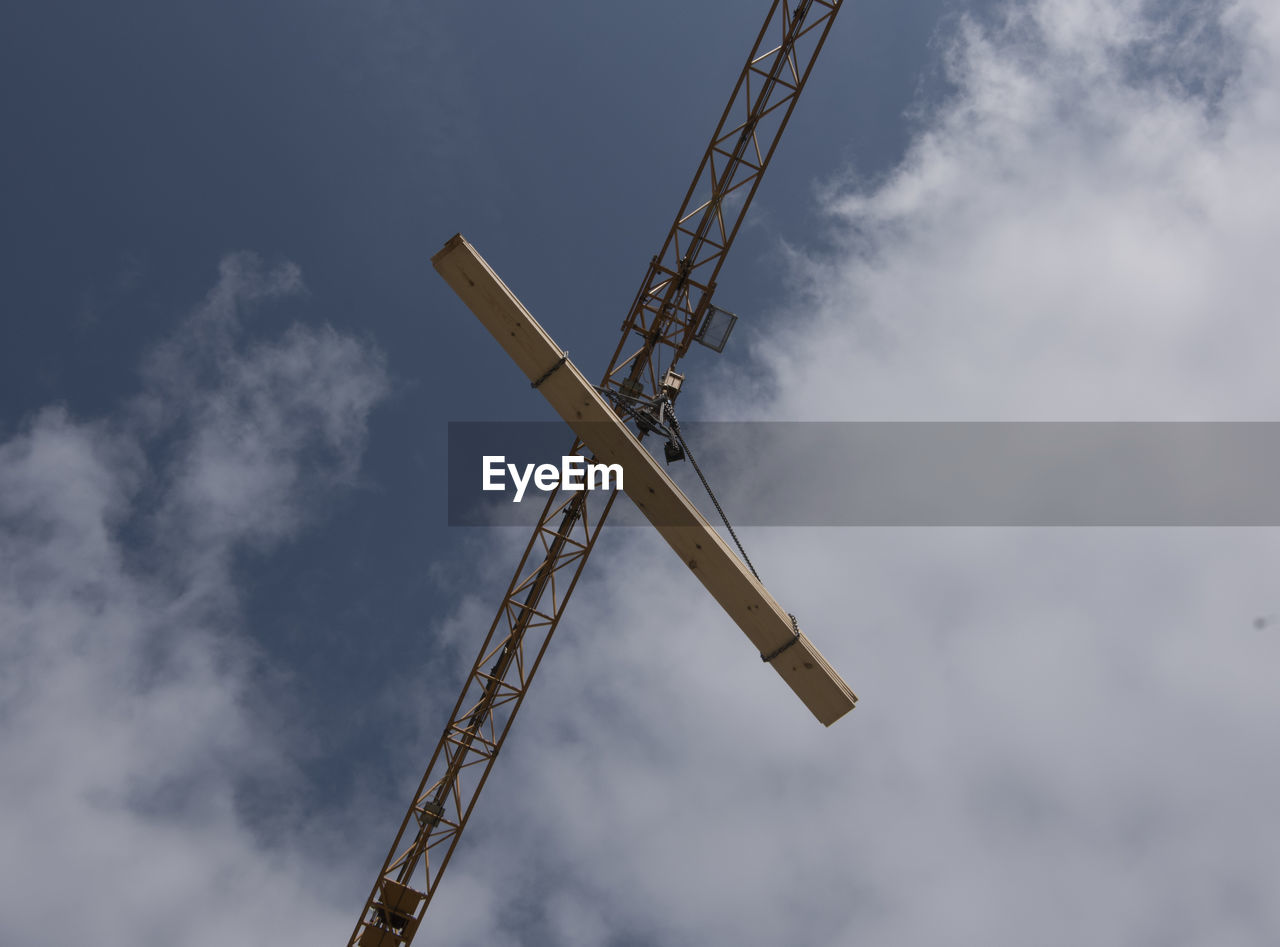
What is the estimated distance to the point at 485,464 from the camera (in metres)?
20.1

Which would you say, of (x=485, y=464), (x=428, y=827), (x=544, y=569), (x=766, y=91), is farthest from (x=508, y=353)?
(x=428, y=827)

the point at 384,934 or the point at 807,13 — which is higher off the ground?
the point at 807,13

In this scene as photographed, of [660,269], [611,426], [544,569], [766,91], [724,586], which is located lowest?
[724,586]

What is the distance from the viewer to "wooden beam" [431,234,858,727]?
1742 centimetres

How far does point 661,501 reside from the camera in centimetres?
1788

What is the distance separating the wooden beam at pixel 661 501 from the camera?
57.2 ft

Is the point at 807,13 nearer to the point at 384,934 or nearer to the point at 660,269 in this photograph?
the point at 660,269

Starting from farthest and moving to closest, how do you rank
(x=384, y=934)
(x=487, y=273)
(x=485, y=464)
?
(x=384, y=934)
(x=485, y=464)
(x=487, y=273)

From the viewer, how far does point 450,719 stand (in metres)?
22.5

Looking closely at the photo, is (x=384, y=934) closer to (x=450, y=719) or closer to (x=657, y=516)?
(x=450, y=719)

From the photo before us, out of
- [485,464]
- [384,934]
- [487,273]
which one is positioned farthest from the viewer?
[384,934]

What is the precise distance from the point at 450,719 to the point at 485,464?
6.59 metres

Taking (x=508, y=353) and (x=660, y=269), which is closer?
(x=508, y=353)

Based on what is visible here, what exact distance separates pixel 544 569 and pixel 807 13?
1378cm
